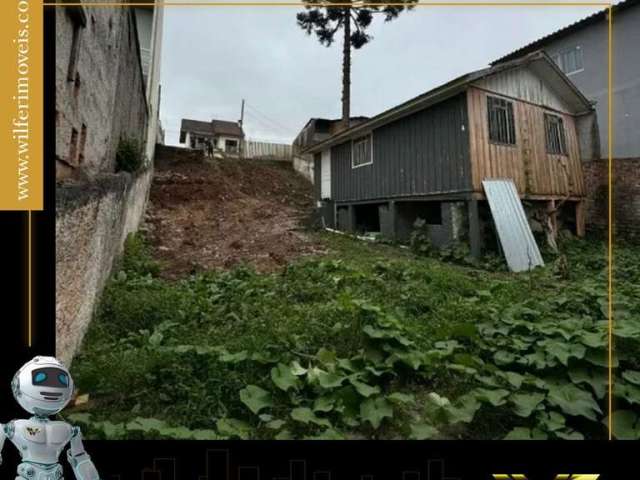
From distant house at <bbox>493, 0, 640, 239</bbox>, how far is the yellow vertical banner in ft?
40.5

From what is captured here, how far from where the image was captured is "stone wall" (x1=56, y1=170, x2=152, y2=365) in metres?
2.38

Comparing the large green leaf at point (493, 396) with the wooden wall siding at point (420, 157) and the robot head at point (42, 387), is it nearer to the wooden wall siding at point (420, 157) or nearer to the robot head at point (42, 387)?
the robot head at point (42, 387)

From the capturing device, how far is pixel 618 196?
1041 cm

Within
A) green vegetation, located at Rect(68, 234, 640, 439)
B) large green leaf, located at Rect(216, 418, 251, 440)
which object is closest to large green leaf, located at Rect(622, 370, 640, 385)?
green vegetation, located at Rect(68, 234, 640, 439)

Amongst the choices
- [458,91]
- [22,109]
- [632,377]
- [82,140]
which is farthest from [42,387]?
[458,91]

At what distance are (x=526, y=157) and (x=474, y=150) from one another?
1941mm

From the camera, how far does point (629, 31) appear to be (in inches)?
492

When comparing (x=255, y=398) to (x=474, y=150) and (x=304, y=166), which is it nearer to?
(x=474, y=150)

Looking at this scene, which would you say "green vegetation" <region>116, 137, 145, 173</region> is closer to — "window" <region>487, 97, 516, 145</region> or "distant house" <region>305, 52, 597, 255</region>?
"distant house" <region>305, 52, 597, 255</region>

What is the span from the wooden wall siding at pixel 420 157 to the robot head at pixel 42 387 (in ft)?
26.1

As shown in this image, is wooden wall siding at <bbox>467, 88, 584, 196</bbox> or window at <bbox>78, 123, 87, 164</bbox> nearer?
window at <bbox>78, 123, 87, 164</bbox>

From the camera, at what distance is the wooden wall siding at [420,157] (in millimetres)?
8125

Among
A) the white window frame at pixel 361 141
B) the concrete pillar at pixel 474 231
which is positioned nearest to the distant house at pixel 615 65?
the concrete pillar at pixel 474 231

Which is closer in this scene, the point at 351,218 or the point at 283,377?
the point at 283,377
